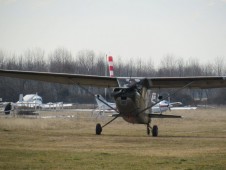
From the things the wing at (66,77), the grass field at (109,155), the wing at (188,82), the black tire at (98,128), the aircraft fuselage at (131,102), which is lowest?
the grass field at (109,155)

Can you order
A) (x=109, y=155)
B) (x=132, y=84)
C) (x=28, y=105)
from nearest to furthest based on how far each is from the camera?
(x=109, y=155), (x=132, y=84), (x=28, y=105)

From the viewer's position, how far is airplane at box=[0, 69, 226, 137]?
23047 millimetres

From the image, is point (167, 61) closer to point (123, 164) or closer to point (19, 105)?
point (19, 105)

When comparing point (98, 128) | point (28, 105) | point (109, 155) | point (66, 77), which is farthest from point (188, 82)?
point (28, 105)

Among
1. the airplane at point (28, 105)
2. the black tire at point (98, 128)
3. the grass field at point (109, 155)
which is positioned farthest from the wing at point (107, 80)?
the airplane at point (28, 105)

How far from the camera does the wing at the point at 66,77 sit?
24391 mm

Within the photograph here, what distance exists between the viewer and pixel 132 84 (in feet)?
76.5

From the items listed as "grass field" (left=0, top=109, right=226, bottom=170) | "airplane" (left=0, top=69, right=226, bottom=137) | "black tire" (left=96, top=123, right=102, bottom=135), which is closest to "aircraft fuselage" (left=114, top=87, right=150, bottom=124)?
"airplane" (left=0, top=69, right=226, bottom=137)

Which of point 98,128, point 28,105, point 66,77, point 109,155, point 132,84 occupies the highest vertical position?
point 66,77

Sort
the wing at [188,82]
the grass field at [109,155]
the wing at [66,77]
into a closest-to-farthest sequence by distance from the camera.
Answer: the grass field at [109,155] → the wing at [188,82] → the wing at [66,77]

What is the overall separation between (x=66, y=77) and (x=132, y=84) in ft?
11.1

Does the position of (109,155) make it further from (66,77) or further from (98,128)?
(66,77)

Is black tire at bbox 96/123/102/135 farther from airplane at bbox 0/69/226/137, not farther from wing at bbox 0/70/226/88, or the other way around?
wing at bbox 0/70/226/88

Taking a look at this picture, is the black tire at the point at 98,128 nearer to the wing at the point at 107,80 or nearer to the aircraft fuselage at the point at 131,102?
the aircraft fuselage at the point at 131,102
